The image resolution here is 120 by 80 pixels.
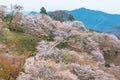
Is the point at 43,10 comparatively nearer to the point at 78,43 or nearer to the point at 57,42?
the point at 57,42

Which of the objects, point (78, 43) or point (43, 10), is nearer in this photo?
point (78, 43)

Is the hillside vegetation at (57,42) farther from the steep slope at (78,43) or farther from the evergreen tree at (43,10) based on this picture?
the evergreen tree at (43,10)

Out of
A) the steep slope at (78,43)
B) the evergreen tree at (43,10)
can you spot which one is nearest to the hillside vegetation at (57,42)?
the steep slope at (78,43)

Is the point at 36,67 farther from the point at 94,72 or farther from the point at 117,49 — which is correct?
the point at 117,49

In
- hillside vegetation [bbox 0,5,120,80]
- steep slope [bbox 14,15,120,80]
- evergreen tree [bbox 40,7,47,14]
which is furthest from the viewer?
evergreen tree [bbox 40,7,47,14]

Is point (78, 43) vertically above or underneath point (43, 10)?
underneath

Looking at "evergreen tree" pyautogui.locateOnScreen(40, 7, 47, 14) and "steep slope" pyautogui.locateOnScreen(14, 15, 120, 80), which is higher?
"evergreen tree" pyautogui.locateOnScreen(40, 7, 47, 14)

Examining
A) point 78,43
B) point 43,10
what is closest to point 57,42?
point 78,43

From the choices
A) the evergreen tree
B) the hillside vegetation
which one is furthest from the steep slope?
the evergreen tree

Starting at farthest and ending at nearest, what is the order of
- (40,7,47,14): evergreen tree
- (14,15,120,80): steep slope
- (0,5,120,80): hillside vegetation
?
1. (40,7,47,14): evergreen tree
2. (14,15,120,80): steep slope
3. (0,5,120,80): hillside vegetation

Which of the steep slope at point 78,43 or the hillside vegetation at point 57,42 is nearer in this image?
the hillside vegetation at point 57,42

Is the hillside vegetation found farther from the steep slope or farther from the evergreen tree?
the evergreen tree

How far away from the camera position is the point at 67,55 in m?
62.3

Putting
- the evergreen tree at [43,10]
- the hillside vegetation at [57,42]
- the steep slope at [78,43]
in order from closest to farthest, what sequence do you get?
the hillside vegetation at [57,42], the steep slope at [78,43], the evergreen tree at [43,10]
